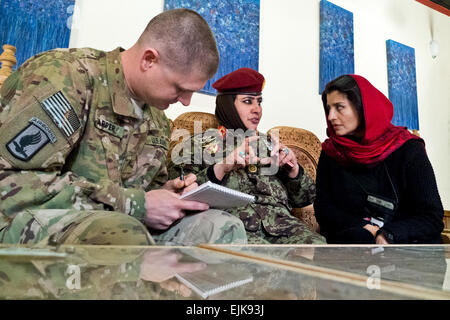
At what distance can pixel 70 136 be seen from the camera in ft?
2.58

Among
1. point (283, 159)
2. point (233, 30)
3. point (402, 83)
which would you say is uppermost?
point (402, 83)

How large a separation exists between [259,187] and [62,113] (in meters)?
0.92

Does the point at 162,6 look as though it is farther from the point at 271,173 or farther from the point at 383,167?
the point at 383,167

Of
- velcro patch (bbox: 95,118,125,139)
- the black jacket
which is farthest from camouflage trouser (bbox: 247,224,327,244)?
velcro patch (bbox: 95,118,125,139)

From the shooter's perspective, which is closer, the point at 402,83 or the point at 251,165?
the point at 251,165

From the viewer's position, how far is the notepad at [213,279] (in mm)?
213

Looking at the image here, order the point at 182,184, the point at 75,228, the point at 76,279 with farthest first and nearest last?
the point at 182,184
the point at 75,228
the point at 76,279

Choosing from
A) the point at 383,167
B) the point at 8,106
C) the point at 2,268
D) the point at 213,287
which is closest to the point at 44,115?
the point at 8,106

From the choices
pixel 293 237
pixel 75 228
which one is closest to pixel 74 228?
pixel 75 228

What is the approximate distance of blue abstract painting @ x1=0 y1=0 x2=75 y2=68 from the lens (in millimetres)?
1620

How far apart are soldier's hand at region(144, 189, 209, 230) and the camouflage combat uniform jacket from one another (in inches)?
1.2

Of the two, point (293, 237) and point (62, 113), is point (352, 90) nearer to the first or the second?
point (293, 237)

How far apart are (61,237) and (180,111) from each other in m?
1.53
